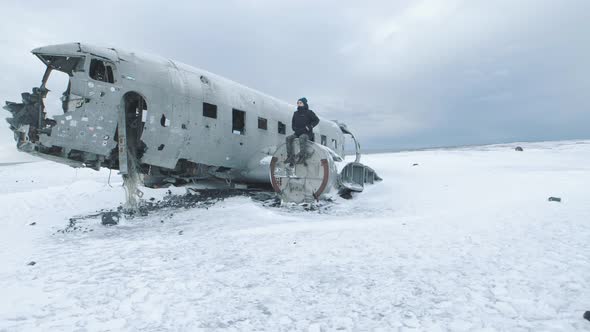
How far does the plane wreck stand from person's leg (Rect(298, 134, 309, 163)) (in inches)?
9.1

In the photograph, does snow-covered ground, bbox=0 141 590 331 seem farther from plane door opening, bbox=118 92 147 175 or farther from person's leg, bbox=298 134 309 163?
person's leg, bbox=298 134 309 163

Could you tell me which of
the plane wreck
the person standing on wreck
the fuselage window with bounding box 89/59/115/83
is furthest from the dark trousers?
the fuselage window with bounding box 89/59/115/83

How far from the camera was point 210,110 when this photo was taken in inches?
418

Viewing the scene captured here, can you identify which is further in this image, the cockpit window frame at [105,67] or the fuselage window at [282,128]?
the fuselage window at [282,128]

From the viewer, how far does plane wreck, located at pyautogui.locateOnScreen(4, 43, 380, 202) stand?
7.89 meters

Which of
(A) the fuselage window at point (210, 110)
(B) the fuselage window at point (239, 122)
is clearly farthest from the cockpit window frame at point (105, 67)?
(B) the fuselage window at point (239, 122)

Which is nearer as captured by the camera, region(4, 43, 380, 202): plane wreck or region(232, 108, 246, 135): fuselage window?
region(4, 43, 380, 202): plane wreck

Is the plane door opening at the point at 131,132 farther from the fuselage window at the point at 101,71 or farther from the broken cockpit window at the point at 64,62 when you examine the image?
the broken cockpit window at the point at 64,62

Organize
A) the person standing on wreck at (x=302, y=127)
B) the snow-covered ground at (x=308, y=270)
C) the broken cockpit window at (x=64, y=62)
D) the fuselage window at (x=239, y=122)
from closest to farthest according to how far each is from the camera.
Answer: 1. the snow-covered ground at (x=308, y=270)
2. the broken cockpit window at (x=64, y=62)
3. the person standing on wreck at (x=302, y=127)
4. the fuselage window at (x=239, y=122)

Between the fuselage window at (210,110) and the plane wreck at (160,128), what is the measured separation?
3 cm

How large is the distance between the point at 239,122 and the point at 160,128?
3466 mm

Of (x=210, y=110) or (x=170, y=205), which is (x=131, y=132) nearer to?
(x=210, y=110)

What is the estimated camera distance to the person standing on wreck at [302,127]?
10445 mm

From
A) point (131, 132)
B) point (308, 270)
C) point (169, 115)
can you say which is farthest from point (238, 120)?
point (308, 270)
